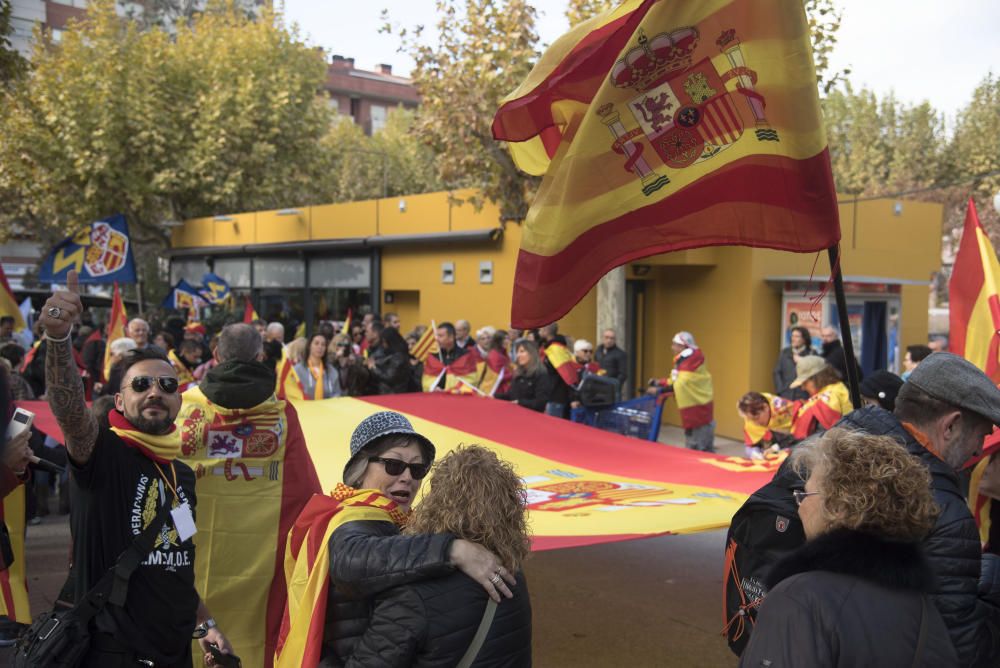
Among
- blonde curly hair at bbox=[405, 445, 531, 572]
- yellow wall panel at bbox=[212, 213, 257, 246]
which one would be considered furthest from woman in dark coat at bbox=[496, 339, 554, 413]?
yellow wall panel at bbox=[212, 213, 257, 246]

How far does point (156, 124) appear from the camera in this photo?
25.8 m

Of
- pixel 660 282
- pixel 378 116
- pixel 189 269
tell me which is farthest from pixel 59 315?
pixel 378 116

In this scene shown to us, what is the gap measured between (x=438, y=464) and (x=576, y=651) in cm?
348

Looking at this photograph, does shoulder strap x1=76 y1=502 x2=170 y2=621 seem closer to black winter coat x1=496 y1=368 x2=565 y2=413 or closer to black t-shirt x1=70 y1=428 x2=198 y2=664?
black t-shirt x1=70 y1=428 x2=198 y2=664

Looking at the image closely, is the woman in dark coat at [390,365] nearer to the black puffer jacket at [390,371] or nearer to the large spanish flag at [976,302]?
the black puffer jacket at [390,371]

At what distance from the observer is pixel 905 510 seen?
6.72ft

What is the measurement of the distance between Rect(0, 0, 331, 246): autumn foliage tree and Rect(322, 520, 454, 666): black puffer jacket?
25.5m

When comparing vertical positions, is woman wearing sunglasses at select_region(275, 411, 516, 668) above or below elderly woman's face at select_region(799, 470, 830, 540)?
below

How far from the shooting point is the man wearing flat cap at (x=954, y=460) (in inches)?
93.2

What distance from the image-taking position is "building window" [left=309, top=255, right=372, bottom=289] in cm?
2183

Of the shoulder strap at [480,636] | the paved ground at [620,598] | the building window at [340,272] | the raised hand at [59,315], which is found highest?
the building window at [340,272]

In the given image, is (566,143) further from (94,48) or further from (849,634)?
(94,48)

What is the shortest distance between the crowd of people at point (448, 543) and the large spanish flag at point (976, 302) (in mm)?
1670

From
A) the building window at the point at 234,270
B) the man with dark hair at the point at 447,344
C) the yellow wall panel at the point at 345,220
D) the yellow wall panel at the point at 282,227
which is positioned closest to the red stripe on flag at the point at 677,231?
the man with dark hair at the point at 447,344
